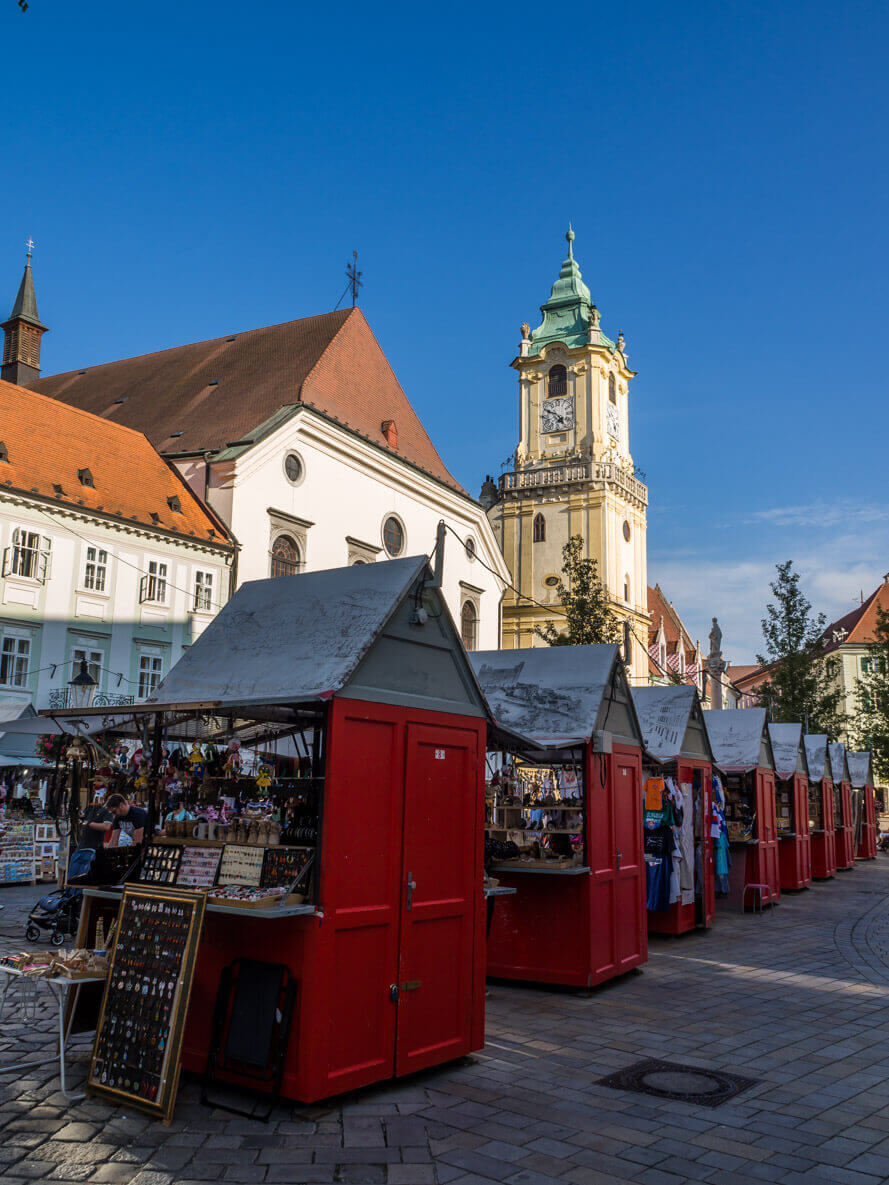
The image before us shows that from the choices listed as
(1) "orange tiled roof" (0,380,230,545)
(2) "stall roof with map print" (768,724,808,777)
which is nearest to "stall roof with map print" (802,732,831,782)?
(2) "stall roof with map print" (768,724,808,777)

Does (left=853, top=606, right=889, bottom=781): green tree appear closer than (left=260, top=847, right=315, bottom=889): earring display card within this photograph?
No

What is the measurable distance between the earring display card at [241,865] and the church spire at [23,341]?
44.5 metres

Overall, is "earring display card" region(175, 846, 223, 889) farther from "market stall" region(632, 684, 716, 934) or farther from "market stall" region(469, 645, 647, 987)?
"market stall" region(632, 684, 716, 934)

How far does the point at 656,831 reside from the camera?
49.9 ft

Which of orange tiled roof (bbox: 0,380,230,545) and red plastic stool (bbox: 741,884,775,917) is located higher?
orange tiled roof (bbox: 0,380,230,545)

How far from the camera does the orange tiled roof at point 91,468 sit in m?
27.7

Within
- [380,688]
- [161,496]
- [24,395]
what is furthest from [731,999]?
[24,395]

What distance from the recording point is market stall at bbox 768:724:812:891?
76.9 feet

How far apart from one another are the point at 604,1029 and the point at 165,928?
450 cm

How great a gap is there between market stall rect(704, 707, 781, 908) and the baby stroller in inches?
450

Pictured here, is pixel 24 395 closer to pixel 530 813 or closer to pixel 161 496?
pixel 161 496

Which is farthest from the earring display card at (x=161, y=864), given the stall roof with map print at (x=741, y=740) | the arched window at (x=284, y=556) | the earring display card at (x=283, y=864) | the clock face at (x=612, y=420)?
the clock face at (x=612, y=420)

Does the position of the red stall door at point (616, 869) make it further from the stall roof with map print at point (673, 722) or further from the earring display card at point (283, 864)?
the earring display card at point (283, 864)

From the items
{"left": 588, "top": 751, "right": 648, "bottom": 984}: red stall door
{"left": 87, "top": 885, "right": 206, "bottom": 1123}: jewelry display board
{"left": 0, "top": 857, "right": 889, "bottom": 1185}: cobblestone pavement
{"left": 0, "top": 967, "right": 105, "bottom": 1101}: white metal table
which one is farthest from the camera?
{"left": 588, "top": 751, "right": 648, "bottom": 984}: red stall door
